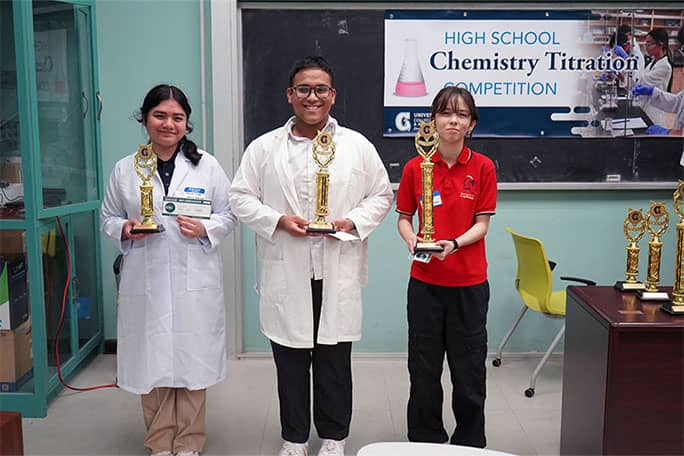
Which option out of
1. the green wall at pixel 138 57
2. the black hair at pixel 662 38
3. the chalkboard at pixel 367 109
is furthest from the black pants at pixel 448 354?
the black hair at pixel 662 38

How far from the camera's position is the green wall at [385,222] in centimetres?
354

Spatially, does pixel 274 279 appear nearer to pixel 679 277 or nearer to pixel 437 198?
pixel 437 198

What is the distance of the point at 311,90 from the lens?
224cm

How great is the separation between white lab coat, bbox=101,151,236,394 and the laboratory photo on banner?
5.10ft

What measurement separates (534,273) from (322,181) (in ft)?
4.98

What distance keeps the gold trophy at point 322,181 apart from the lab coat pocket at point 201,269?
462mm

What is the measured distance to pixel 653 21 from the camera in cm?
349

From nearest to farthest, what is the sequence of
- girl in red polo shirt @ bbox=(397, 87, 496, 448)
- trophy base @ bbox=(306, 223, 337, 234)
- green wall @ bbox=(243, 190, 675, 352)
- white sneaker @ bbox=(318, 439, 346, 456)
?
trophy base @ bbox=(306, 223, 337, 234)
girl in red polo shirt @ bbox=(397, 87, 496, 448)
white sneaker @ bbox=(318, 439, 346, 456)
green wall @ bbox=(243, 190, 675, 352)

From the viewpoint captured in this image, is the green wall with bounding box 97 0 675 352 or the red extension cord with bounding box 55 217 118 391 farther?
the green wall with bounding box 97 0 675 352

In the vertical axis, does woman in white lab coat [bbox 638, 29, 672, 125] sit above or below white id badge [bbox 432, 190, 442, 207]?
above

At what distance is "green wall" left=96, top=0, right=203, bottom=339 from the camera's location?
3521 millimetres

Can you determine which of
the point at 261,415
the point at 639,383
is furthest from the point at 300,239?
the point at 639,383

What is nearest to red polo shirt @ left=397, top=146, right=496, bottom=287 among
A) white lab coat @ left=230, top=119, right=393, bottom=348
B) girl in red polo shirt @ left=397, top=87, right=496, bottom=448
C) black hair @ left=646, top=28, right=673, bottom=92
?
girl in red polo shirt @ left=397, top=87, right=496, bottom=448

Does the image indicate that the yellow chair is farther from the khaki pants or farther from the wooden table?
the khaki pants
